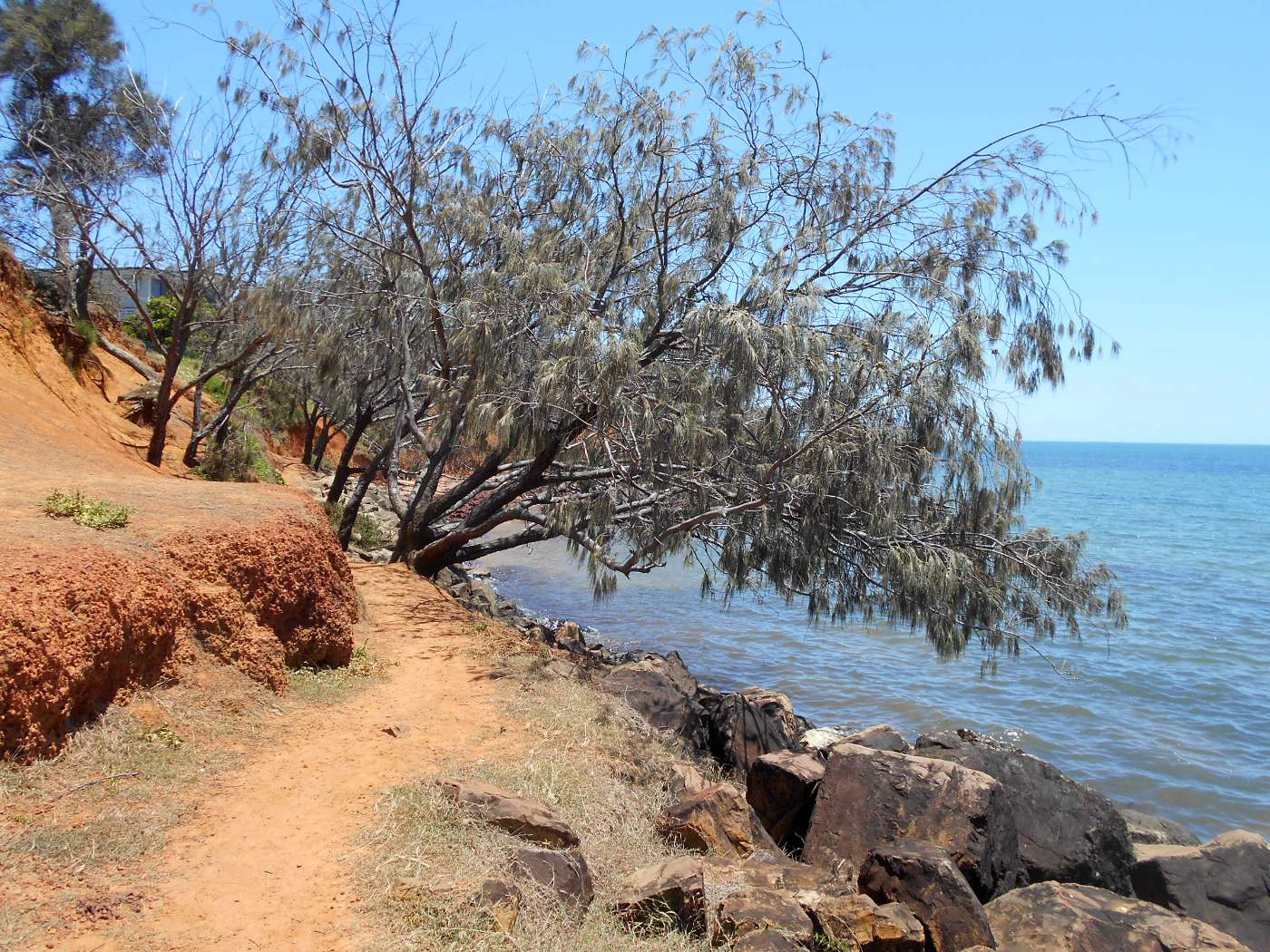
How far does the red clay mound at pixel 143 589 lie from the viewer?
17.3 feet

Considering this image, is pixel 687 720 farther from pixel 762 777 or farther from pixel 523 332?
pixel 523 332

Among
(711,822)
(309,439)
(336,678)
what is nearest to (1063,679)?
(711,822)

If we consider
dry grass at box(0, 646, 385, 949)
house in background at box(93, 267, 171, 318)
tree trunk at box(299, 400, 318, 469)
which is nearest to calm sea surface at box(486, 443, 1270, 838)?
tree trunk at box(299, 400, 318, 469)

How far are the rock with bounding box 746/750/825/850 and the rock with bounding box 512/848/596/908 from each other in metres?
3.06

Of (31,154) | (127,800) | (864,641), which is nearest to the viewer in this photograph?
(127,800)

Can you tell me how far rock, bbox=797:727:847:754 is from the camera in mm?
11375

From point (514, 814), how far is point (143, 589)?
2925mm

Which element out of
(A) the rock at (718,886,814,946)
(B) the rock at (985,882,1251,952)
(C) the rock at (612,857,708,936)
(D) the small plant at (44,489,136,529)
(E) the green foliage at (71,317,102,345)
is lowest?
(B) the rock at (985,882,1251,952)

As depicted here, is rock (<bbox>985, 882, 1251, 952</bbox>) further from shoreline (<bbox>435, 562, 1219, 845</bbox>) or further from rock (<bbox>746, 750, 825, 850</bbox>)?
shoreline (<bbox>435, 562, 1219, 845</bbox>)

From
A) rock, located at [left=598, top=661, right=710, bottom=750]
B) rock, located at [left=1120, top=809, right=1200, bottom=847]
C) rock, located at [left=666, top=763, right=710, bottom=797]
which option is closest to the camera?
rock, located at [left=666, top=763, right=710, bottom=797]

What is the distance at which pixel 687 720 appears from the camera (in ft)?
32.0

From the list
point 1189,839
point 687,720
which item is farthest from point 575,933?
point 1189,839

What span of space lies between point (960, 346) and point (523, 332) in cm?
458

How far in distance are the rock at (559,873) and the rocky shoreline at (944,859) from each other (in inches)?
11.3
